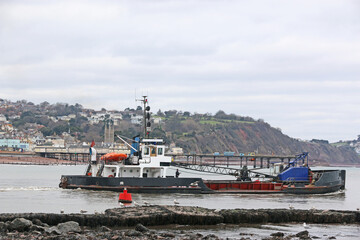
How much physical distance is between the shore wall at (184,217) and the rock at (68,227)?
1.31m

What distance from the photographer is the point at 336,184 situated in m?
49.4

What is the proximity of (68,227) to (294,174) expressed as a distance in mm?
29662

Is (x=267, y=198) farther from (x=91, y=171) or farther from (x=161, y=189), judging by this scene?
(x=91, y=171)

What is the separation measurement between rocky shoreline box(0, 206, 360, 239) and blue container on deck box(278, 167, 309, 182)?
20142 millimetres

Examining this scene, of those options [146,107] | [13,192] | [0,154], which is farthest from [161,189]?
[0,154]

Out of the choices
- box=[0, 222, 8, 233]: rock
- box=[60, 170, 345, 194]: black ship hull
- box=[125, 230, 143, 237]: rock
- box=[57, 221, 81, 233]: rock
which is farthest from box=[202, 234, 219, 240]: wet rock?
box=[60, 170, 345, 194]: black ship hull

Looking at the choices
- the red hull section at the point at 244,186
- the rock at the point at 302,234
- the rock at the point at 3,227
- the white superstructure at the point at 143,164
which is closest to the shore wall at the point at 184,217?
the rock at the point at 3,227

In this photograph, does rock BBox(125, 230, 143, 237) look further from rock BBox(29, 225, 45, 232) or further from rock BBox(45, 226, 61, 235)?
rock BBox(29, 225, 45, 232)

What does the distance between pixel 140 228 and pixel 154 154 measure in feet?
67.7

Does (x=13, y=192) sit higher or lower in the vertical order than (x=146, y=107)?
lower

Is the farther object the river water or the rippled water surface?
the rippled water surface

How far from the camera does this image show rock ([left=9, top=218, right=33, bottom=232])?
2033 cm

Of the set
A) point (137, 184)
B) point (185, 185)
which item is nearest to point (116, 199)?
point (137, 184)

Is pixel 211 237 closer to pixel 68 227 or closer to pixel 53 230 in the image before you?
pixel 68 227
